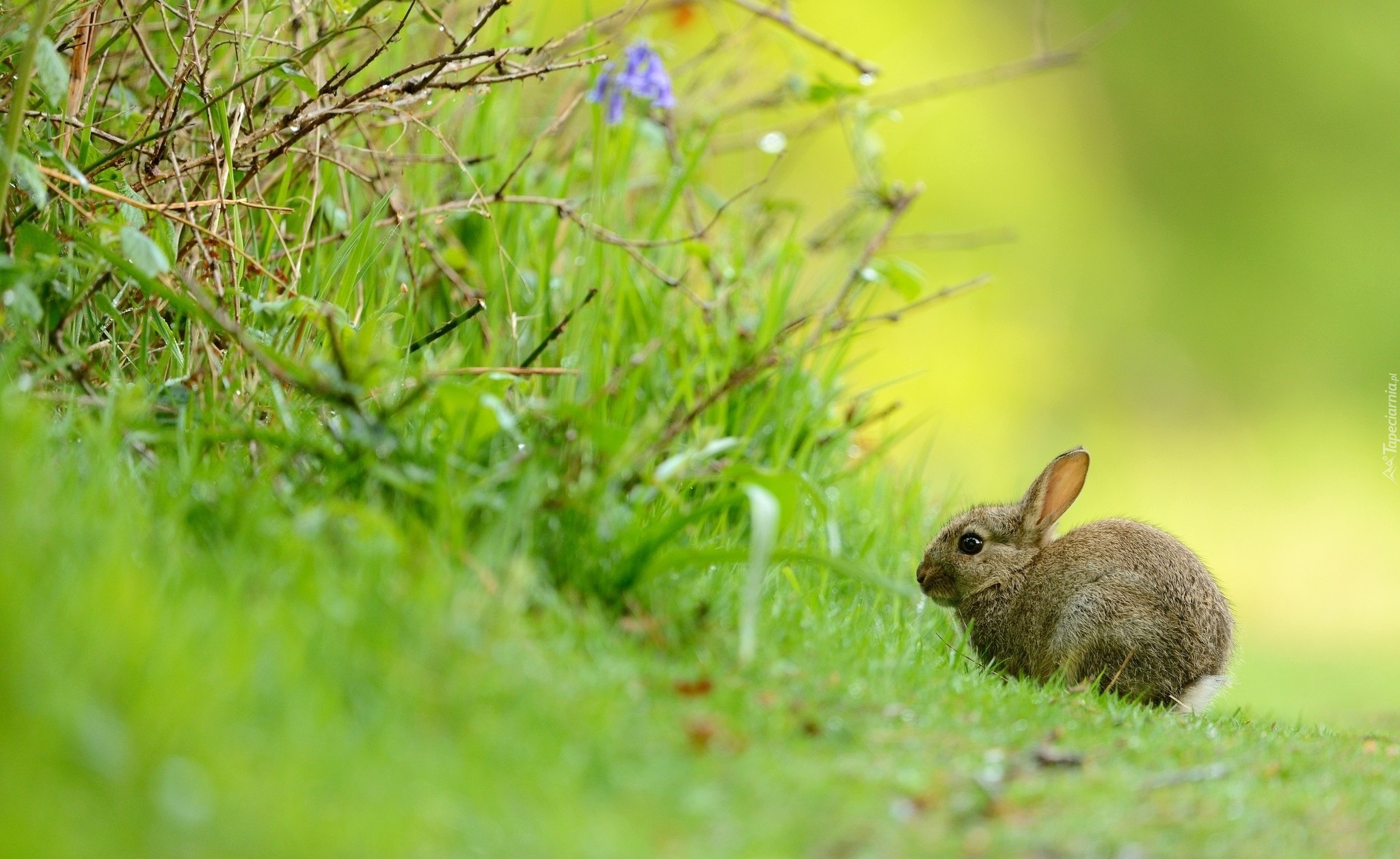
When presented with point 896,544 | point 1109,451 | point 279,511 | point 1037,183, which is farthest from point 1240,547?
point 279,511

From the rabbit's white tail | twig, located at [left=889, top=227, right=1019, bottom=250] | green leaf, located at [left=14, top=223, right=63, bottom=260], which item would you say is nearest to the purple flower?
twig, located at [left=889, top=227, right=1019, bottom=250]

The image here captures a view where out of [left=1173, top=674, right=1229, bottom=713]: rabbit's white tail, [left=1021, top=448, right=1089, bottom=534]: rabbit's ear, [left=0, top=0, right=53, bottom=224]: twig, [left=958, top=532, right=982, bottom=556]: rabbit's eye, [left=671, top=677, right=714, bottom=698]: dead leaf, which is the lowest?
[left=1173, top=674, right=1229, bottom=713]: rabbit's white tail

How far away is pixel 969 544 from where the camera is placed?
4.31 m

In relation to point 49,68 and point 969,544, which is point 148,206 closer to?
point 49,68

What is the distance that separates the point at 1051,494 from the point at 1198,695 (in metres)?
0.82

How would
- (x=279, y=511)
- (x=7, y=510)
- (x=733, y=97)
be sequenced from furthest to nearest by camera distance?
(x=733, y=97) → (x=279, y=511) → (x=7, y=510)

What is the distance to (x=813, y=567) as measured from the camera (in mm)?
3814

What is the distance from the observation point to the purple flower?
462cm

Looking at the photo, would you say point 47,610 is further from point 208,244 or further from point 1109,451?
point 1109,451

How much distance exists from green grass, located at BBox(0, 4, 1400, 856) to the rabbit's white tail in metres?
0.37

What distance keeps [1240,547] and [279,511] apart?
8487 mm

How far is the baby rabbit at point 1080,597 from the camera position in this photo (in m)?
3.73

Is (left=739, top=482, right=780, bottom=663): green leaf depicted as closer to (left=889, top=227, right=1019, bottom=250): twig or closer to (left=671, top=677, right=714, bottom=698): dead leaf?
(left=671, top=677, right=714, bottom=698): dead leaf

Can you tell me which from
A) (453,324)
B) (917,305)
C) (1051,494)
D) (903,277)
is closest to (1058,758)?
(453,324)
